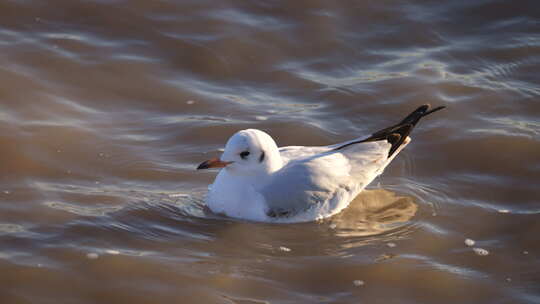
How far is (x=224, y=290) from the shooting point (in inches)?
219

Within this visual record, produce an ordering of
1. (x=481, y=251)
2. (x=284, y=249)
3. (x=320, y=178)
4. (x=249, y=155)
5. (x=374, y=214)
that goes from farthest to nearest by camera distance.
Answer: (x=374, y=214)
(x=320, y=178)
(x=249, y=155)
(x=481, y=251)
(x=284, y=249)

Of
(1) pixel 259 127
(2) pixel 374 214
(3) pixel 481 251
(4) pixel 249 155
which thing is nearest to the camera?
(3) pixel 481 251

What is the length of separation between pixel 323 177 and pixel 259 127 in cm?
140

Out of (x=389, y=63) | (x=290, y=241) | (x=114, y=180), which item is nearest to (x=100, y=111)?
(x=114, y=180)

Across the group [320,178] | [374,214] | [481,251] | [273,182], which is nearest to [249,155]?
[273,182]

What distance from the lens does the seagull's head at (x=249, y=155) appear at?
6473 millimetres

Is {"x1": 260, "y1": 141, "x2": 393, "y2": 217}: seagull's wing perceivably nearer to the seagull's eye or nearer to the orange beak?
the seagull's eye

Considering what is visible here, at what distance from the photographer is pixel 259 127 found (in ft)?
26.2

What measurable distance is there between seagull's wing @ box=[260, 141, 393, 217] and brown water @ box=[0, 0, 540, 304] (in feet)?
0.58

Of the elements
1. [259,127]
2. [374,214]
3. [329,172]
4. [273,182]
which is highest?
[259,127]

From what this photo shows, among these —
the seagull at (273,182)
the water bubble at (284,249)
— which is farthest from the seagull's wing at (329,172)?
the water bubble at (284,249)

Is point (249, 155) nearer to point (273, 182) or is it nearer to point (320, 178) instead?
point (273, 182)

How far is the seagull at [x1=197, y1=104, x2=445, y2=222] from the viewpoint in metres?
6.53

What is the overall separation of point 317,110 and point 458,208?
1.96 m
